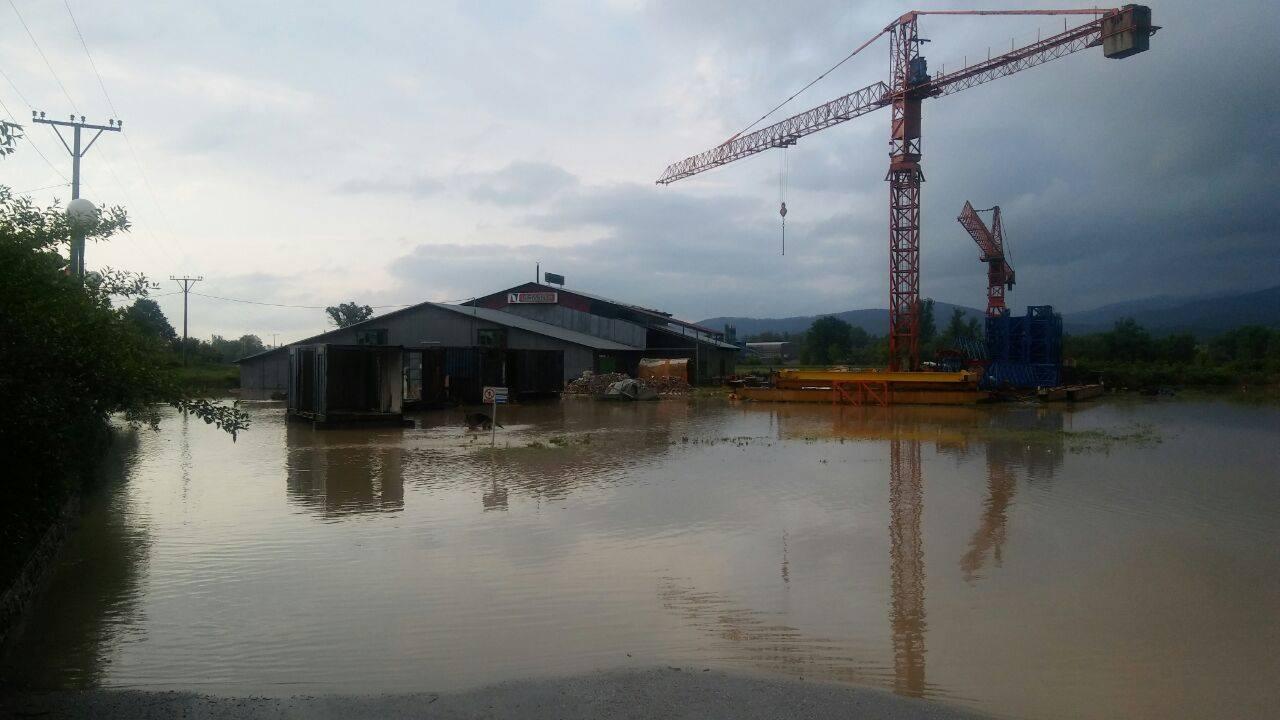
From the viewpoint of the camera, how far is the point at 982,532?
1016 centimetres

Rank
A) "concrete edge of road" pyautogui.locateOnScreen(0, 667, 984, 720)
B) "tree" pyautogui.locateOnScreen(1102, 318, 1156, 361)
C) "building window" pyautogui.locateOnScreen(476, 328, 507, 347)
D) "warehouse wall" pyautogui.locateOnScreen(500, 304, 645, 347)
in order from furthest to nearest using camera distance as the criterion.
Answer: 1. "tree" pyautogui.locateOnScreen(1102, 318, 1156, 361)
2. "warehouse wall" pyautogui.locateOnScreen(500, 304, 645, 347)
3. "building window" pyautogui.locateOnScreen(476, 328, 507, 347)
4. "concrete edge of road" pyautogui.locateOnScreen(0, 667, 984, 720)

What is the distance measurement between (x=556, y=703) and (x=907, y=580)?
4.25m

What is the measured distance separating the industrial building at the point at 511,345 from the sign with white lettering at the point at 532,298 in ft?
0.22

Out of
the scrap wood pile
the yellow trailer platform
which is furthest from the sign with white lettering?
the yellow trailer platform

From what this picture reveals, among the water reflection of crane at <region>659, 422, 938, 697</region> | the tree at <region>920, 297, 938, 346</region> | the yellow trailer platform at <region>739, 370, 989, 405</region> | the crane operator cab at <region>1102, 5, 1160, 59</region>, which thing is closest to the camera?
the water reflection of crane at <region>659, 422, 938, 697</region>

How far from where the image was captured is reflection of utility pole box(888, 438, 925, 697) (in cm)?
587

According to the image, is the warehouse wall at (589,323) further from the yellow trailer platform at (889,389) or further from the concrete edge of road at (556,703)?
the concrete edge of road at (556,703)

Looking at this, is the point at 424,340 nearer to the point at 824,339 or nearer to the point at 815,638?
the point at 815,638

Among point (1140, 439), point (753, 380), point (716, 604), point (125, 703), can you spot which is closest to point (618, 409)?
point (753, 380)

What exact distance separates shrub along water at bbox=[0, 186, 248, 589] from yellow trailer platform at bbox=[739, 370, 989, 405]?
101ft

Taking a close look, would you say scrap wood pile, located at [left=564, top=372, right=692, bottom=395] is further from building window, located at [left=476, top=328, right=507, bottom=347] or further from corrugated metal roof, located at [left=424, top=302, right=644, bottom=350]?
building window, located at [left=476, top=328, right=507, bottom=347]

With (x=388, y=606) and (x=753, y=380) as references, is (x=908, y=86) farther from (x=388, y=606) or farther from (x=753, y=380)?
(x=388, y=606)

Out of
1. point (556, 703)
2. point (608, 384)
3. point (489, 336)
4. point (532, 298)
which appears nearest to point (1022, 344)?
point (608, 384)

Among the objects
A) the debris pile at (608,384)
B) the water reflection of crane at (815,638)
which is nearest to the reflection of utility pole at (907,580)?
the water reflection of crane at (815,638)
